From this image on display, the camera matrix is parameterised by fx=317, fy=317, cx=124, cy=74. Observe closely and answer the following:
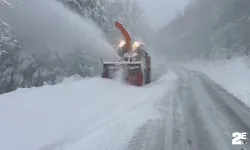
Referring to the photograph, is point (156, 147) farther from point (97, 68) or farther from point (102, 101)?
point (97, 68)

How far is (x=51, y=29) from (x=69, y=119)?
573 inches

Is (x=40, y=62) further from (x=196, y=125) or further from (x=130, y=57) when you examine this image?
(x=196, y=125)

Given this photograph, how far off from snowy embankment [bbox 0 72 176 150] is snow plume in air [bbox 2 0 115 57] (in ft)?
29.6

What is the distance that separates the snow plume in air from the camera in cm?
1905

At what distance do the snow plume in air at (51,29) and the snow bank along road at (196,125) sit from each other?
30.1 ft

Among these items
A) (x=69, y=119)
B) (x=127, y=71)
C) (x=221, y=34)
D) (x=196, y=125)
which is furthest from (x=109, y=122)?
(x=221, y=34)

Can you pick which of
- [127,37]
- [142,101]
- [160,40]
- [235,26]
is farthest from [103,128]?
[160,40]

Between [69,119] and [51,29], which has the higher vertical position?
[51,29]

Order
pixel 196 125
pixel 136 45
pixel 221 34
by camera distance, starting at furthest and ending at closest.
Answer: pixel 221 34 < pixel 136 45 < pixel 196 125

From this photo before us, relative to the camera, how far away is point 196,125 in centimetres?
786

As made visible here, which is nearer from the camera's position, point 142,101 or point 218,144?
point 218,144

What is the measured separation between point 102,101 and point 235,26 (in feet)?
108

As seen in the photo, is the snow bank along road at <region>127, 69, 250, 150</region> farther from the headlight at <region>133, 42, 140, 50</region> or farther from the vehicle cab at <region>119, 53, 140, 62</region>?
the headlight at <region>133, 42, 140, 50</region>

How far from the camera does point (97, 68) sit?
1033 inches
